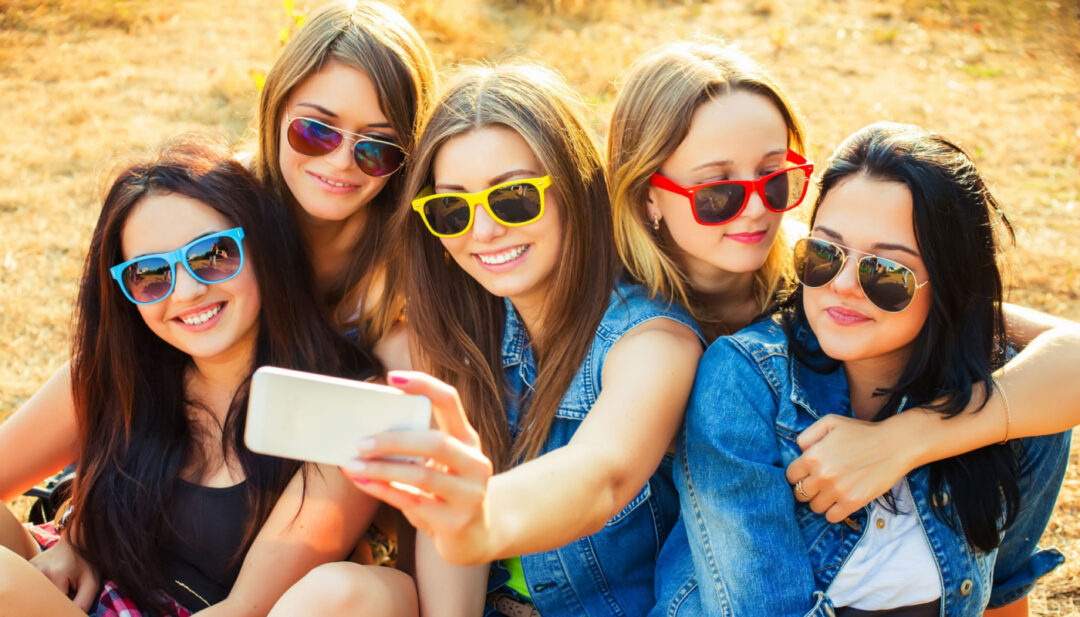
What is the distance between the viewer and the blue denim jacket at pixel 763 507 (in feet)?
7.63

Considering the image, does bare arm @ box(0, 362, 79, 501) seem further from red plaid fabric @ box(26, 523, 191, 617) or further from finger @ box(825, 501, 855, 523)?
finger @ box(825, 501, 855, 523)

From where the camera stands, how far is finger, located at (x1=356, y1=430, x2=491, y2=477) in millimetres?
1581

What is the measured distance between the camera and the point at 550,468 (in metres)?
1.97

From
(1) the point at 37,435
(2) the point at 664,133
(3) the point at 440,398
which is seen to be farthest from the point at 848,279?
(1) the point at 37,435

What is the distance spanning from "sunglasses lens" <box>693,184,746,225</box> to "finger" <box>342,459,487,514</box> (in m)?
1.35

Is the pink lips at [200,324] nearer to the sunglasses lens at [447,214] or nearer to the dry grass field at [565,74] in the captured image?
the sunglasses lens at [447,214]

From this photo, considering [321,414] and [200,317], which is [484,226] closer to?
[200,317]

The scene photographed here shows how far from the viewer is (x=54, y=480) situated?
3545 millimetres

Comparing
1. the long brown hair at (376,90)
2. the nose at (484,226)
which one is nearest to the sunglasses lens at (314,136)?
the long brown hair at (376,90)

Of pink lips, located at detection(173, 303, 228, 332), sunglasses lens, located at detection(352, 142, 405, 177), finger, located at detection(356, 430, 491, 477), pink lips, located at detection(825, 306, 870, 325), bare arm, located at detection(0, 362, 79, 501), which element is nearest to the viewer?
finger, located at detection(356, 430, 491, 477)

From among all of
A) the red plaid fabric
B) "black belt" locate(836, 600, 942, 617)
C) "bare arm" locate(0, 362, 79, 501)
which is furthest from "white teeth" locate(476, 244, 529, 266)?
"bare arm" locate(0, 362, 79, 501)

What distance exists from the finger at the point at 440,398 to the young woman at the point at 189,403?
46.2 inches

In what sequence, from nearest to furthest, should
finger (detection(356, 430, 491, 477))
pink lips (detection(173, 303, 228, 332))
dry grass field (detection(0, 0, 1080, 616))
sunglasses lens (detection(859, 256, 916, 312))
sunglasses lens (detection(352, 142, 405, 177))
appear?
finger (detection(356, 430, 491, 477)), sunglasses lens (detection(859, 256, 916, 312)), pink lips (detection(173, 303, 228, 332)), sunglasses lens (detection(352, 142, 405, 177)), dry grass field (detection(0, 0, 1080, 616))

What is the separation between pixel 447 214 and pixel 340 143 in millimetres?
817
